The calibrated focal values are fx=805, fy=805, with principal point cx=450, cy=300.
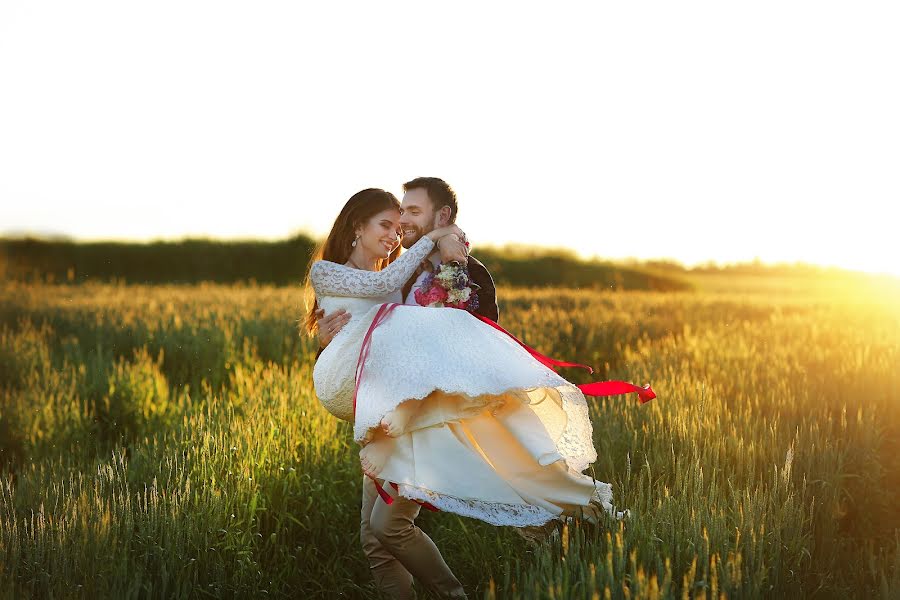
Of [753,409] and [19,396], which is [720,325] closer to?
[753,409]

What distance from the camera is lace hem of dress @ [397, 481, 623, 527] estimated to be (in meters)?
A: 3.10

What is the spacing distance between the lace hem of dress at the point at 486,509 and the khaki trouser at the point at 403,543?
260 millimetres

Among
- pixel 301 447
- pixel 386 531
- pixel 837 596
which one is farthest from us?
pixel 301 447

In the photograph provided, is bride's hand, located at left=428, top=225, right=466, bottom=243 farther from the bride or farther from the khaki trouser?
the khaki trouser

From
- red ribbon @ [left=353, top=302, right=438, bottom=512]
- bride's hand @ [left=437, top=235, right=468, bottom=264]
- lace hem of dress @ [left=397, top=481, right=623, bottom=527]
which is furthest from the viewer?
bride's hand @ [left=437, top=235, right=468, bottom=264]

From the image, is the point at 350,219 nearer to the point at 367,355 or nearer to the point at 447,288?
the point at 447,288

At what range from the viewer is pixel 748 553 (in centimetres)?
322

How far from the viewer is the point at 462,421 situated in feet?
10.7

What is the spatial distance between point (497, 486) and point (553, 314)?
25.2 feet

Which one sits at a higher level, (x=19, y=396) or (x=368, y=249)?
(x=368, y=249)

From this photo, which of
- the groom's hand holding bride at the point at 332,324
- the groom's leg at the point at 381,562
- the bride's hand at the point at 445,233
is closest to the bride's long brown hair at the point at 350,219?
the groom's hand holding bride at the point at 332,324

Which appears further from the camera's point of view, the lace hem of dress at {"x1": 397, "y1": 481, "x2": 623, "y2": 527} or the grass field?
the grass field

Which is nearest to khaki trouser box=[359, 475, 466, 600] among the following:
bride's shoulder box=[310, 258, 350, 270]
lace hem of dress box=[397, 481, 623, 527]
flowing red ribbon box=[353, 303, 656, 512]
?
flowing red ribbon box=[353, 303, 656, 512]

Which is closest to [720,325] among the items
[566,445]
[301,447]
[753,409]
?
[753,409]
